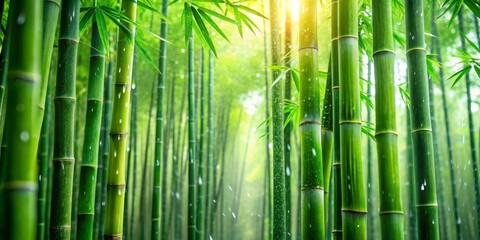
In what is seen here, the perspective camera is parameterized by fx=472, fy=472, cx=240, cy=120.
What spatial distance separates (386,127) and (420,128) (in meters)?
0.17

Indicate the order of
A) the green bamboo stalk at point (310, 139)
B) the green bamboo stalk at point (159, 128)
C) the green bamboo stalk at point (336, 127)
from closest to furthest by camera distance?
the green bamboo stalk at point (310, 139), the green bamboo stalk at point (336, 127), the green bamboo stalk at point (159, 128)

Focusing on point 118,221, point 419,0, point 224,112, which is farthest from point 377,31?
point 224,112

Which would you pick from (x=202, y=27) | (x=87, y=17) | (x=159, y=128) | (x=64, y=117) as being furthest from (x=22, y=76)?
(x=159, y=128)

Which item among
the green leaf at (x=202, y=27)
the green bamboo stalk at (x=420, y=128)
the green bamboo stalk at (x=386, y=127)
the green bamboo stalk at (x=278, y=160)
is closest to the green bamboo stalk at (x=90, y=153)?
the green leaf at (x=202, y=27)

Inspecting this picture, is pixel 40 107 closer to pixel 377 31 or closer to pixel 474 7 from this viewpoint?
pixel 377 31

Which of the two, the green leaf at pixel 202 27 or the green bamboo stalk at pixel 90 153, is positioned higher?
the green leaf at pixel 202 27

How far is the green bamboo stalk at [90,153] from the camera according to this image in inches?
72.2

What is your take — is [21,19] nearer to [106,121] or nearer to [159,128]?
[159,128]

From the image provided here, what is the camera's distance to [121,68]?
2031 mm

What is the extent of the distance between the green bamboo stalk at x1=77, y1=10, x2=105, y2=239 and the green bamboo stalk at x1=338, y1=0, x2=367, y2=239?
95 centimetres

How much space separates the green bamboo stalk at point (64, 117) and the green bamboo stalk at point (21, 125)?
710 mm

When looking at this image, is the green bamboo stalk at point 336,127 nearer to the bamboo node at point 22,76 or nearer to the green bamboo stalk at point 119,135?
the green bamboo stalk at point 119,135

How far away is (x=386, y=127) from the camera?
4.83 feet

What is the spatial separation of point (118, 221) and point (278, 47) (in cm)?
97
